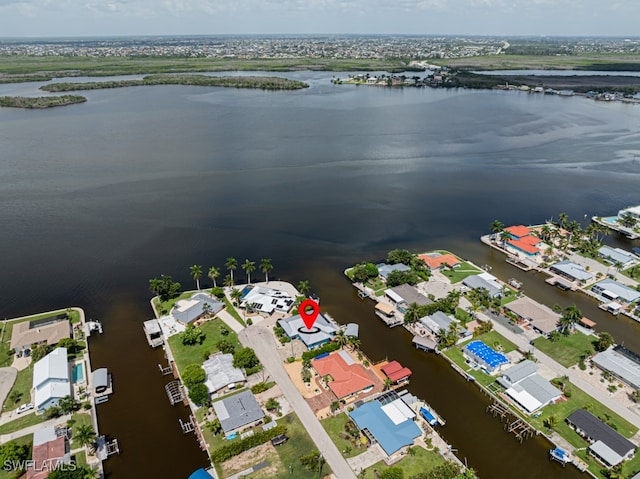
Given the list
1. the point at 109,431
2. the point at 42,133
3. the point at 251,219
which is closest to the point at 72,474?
the point at 109,431

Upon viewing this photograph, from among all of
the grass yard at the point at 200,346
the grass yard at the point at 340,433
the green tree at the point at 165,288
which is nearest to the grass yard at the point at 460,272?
the grass yard at the point at 340,433

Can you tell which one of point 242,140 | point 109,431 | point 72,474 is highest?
point 242,140

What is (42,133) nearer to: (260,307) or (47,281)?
(47,281)

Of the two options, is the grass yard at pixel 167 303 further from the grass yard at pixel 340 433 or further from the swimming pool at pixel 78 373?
the grass yard at pixel 340 433

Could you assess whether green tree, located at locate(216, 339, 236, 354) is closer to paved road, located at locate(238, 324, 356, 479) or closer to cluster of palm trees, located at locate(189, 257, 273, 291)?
paved road, located at locate(238, 324, 356, 479)

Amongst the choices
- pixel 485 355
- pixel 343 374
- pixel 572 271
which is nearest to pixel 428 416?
pixel 343 374

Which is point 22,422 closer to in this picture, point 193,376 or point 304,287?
point 193,376
